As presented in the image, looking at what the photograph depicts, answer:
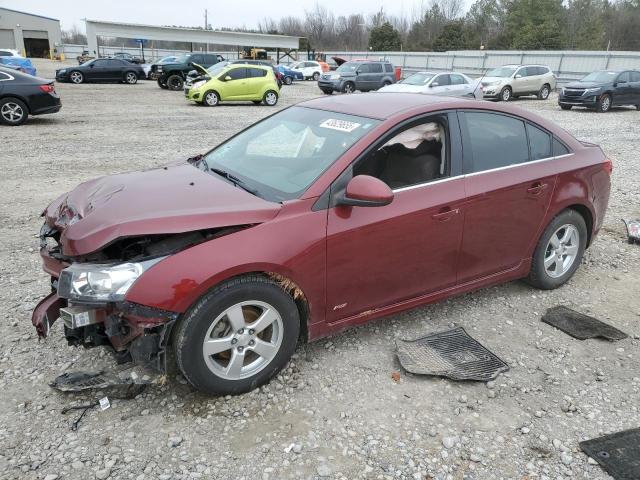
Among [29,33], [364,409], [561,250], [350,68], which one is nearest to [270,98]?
[350,68]

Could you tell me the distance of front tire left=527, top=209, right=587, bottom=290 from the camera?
4273 mm

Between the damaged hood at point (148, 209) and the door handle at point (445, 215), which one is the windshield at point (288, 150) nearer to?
the damaged hood at point (148, 209)

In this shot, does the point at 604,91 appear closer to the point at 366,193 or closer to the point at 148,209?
the point at 366,193

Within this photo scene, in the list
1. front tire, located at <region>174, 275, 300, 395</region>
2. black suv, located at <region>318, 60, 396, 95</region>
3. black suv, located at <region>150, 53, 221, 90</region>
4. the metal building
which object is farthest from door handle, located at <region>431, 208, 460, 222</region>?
the metal building

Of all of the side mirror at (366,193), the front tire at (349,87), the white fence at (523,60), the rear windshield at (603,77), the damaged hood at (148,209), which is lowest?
the front tire at (349,87)

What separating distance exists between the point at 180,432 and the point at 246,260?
0.98 m

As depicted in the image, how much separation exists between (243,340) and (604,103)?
20.8m

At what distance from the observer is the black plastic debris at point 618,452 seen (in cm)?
256

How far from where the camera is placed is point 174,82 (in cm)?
2606

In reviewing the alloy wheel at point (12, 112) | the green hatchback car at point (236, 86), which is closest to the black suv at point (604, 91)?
the green hatchback car at point (236, 86)

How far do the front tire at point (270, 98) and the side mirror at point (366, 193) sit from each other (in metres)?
17.9

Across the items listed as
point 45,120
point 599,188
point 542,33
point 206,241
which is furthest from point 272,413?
point 542,33

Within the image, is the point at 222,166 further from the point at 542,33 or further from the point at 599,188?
the point at 542,33

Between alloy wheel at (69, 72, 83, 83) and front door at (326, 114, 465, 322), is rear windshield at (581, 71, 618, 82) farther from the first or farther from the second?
alloy wheel at (69, 72, 83, 83)
